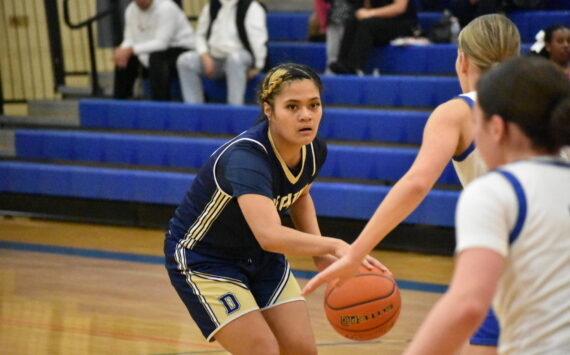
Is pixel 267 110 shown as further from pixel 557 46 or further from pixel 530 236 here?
A: pixel 557 46

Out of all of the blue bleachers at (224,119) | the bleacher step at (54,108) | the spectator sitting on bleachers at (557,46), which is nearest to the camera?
the spectator sitting on bleachers at (557,46)

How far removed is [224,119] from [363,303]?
530cm

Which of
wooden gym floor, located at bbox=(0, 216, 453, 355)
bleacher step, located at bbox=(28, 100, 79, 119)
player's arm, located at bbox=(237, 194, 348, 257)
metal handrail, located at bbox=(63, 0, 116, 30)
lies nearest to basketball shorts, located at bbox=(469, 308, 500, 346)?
player's arm, located at bbox=(237, 194, 348, 257)

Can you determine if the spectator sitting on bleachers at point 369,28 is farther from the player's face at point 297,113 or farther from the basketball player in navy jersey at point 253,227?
the player's face at point 297,113

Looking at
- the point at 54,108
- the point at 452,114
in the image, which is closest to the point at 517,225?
the point at 452,114

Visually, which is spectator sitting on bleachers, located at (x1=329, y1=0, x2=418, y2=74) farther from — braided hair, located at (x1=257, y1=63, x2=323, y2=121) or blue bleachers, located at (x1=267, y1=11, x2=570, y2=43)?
braided hair, located at (x1=257, y1=63, x2=323, y2=121)

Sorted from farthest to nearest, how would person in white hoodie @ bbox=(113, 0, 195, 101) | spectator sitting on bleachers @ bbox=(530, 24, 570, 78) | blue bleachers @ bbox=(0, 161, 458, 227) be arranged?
person in white hoodie @ bbox=(113, 0, 195, 101) < blue bleachers @ bbox=(0, 161, 458, 227) < spectator sitting on bleachers @ bbox=(530, 24, 570, 78)

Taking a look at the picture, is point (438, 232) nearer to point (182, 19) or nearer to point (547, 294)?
point (182, 19)

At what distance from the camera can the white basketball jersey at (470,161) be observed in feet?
7.93

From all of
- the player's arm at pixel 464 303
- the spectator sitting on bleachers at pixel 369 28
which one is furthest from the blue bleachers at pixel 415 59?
the player's arm at pixel 464 303

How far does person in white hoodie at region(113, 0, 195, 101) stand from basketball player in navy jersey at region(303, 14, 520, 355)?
239 inches

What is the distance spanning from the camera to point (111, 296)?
18.3 feet

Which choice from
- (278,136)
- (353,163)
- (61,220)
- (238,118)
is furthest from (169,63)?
(278,136)

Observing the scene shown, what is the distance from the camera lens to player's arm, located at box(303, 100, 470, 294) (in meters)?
2.25
